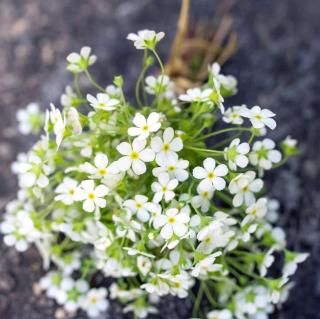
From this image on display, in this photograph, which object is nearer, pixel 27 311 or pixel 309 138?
pixel 27 311

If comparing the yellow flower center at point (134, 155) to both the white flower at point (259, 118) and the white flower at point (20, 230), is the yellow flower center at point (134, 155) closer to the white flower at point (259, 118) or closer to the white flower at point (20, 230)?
the white flower at point (259, 118)

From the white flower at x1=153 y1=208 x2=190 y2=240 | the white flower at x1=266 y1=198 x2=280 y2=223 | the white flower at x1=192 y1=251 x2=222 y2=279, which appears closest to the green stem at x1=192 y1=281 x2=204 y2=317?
the white flower at x1=192 y1=251 x2=222 y2=279

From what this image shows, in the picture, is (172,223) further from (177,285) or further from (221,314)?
(221,314)

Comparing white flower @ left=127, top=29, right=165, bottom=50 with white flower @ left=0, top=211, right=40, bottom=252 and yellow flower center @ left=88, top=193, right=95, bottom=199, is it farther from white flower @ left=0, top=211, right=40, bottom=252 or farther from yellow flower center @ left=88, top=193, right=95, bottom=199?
white flower @ left=0, top=211, right=40, bottom=252

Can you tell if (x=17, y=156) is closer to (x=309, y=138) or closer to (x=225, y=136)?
(x=225, y=136)

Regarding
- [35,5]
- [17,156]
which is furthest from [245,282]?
[35,5]

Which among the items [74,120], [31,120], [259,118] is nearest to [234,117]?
[259,118]
